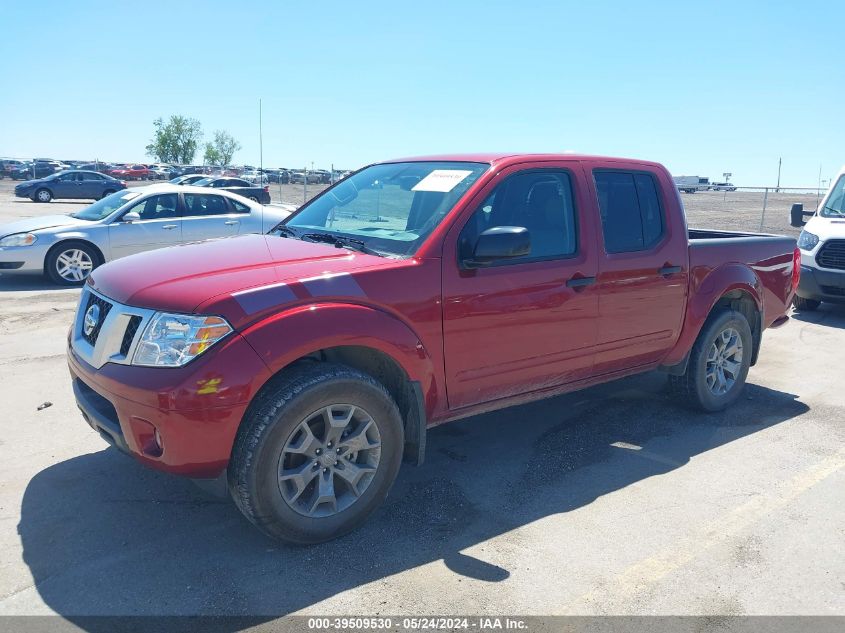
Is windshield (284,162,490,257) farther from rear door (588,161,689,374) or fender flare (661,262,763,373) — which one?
fender flare (661,262,763,373)

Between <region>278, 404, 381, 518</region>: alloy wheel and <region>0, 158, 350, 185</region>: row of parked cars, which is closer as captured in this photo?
<region>278, 404, 381, 518</region>: alloy wheel

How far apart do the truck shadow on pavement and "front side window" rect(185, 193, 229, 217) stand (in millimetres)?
7224

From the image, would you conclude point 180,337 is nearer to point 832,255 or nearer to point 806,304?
point 832,255

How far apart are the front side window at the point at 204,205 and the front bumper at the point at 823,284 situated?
8.60 m

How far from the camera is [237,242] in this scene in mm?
4219

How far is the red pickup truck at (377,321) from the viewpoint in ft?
10.3

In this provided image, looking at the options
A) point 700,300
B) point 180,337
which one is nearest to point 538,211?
point 700,300

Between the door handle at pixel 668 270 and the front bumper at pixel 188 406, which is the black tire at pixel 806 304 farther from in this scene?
the front bumper at pixel 188 406

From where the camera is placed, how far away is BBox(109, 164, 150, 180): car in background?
5288 cm

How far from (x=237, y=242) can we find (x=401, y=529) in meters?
1.91

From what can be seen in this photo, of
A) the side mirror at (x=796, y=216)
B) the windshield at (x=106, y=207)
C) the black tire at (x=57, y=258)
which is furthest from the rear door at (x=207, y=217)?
the side mirror at (x=796, y=216)

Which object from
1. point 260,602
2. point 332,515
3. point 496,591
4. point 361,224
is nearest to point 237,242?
point 361,224

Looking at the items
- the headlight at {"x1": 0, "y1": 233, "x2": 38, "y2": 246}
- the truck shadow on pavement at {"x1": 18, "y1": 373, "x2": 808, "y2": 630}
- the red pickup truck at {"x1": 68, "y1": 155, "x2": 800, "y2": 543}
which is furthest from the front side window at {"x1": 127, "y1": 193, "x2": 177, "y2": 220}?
the truck shadow on pavement at {"x1": 18, "y1": 373, "x2": 808, "y2": 630}

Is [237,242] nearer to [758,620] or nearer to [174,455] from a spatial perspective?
[174,455]
